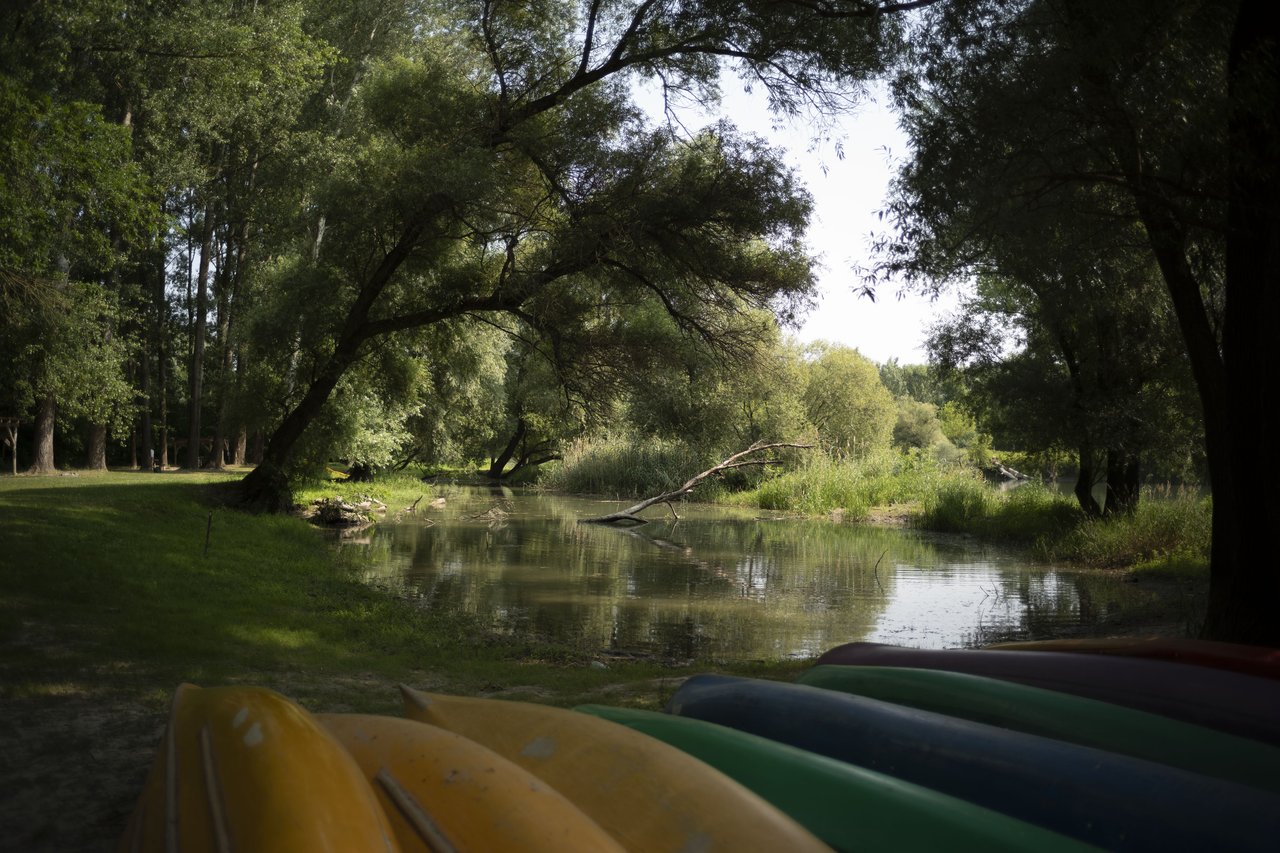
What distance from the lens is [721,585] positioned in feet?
45.9

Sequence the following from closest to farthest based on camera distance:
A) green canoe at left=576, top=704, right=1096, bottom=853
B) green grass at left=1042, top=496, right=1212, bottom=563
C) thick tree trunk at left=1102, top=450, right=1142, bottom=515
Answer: green canoe at left=576, top=704, right=1096, bottom=853, green grass at left=1042, top=496, right=1212, bottom=563, thick tree trunk at left=1102, top=450, right=1142, bottom=515

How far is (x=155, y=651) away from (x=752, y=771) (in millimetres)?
5772

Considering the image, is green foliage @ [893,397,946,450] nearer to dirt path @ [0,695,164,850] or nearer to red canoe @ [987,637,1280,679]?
red canoe @ [987,637,1280,679]

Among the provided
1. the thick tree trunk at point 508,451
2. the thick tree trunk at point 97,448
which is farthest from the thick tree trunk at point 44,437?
the thick tree trunk at point 508,451

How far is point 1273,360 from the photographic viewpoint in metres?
5.47

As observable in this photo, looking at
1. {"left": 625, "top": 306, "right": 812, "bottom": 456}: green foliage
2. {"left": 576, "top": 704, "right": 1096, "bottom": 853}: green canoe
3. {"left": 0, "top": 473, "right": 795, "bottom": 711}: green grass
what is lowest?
{"left": 0, "top": 473, "right": 795, "bottom": 711}: green grass

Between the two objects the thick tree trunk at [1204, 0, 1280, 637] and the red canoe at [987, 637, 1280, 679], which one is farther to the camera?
the thick tree trunk at [1204, 0, 1280, 637]

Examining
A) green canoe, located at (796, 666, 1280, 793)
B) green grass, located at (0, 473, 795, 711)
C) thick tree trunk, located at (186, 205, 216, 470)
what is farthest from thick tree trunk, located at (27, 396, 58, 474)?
green canoe, located at (796, 666, 1280, 793)

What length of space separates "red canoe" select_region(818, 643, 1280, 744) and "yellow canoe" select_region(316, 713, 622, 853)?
1.93 metres

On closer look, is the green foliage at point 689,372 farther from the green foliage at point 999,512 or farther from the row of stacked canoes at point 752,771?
the row of stacked canoes at point 752,771

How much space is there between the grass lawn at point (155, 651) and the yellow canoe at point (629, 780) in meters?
1.66

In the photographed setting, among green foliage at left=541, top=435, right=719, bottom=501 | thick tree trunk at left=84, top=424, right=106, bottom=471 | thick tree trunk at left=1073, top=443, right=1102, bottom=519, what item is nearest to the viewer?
thick tree trunk at left=1073, top=443, right=1102, bottom=519

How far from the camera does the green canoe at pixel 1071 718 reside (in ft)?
8.49

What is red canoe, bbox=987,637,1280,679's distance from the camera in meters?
3.36
